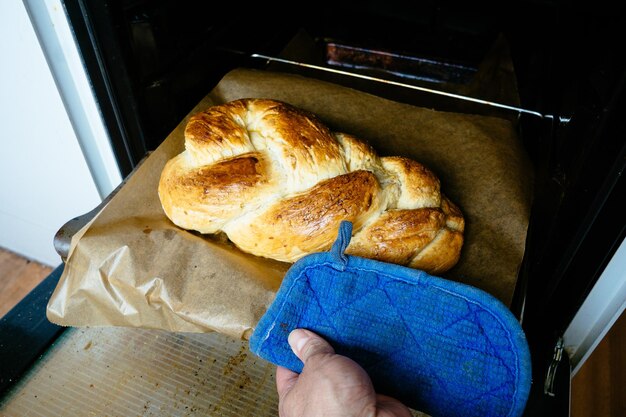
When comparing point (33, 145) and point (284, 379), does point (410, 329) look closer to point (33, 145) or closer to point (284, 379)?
point (284, 379)

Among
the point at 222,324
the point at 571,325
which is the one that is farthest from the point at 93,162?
the point at 571,325

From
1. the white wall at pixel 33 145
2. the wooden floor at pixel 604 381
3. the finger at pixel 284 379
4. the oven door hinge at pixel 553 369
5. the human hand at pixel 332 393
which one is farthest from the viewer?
the wooden floor at pixel 604 381

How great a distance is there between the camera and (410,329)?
656 millimetres

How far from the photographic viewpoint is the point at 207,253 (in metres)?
0.81

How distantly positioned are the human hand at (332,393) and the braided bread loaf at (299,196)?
0.21 m

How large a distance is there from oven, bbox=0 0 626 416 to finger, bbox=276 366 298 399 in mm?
88

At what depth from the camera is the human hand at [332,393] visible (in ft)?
1.80

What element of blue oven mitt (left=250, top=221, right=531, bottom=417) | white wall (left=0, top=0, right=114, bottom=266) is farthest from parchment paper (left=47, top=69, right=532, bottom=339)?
white wall (left=0, top=0, right=114, bottom=266)

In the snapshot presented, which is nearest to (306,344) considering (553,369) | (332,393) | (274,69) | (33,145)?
(332,393)

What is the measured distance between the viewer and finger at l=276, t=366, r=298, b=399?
0.70 m

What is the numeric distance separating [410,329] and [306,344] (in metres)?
0.15

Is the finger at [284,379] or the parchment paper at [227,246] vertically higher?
the parchment paper at [227,246]

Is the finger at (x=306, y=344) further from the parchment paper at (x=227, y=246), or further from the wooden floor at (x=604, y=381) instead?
the wooden floor at (x=604, y=381)

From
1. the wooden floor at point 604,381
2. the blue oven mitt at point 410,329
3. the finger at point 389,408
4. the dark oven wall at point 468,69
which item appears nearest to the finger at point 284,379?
the blue oven mitt at point 410,329
